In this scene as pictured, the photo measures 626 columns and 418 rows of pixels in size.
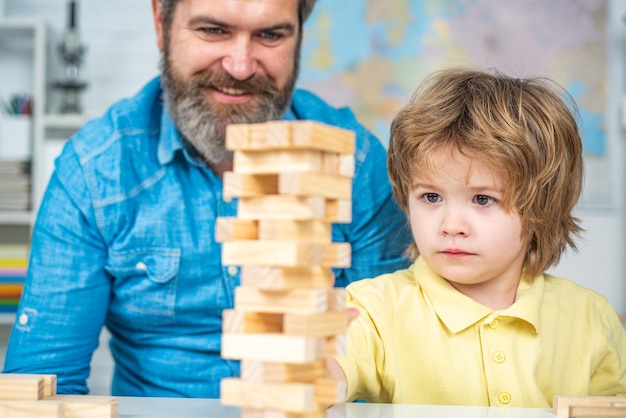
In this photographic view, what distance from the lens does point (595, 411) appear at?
48.2 inches

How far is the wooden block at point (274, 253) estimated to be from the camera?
36.5 inches

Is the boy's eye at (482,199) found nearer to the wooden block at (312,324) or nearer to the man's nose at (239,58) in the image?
the wooden block at (312,324)

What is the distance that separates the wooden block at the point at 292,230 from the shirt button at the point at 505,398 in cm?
68

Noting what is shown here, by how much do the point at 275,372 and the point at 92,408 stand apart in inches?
12.8

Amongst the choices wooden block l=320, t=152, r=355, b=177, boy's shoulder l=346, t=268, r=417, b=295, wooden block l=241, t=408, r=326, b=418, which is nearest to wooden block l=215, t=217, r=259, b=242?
wooden block l=320, t=152, r=355, b=177

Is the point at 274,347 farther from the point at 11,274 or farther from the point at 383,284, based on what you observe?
the point at 11,274

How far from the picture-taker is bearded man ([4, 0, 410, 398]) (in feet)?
6.71

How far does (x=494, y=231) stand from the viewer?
154cm

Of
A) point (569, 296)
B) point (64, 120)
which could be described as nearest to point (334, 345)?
point (569, 296)

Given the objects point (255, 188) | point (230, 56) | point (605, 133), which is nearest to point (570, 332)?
point (255, 188)

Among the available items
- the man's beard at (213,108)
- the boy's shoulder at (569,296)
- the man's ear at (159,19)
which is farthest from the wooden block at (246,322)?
the man's ear at (159,19)

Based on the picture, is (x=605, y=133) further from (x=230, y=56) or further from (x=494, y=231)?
(x=494, y=231)

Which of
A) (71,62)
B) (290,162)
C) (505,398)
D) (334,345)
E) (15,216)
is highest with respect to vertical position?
(71,62)

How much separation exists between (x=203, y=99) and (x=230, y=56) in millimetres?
138
